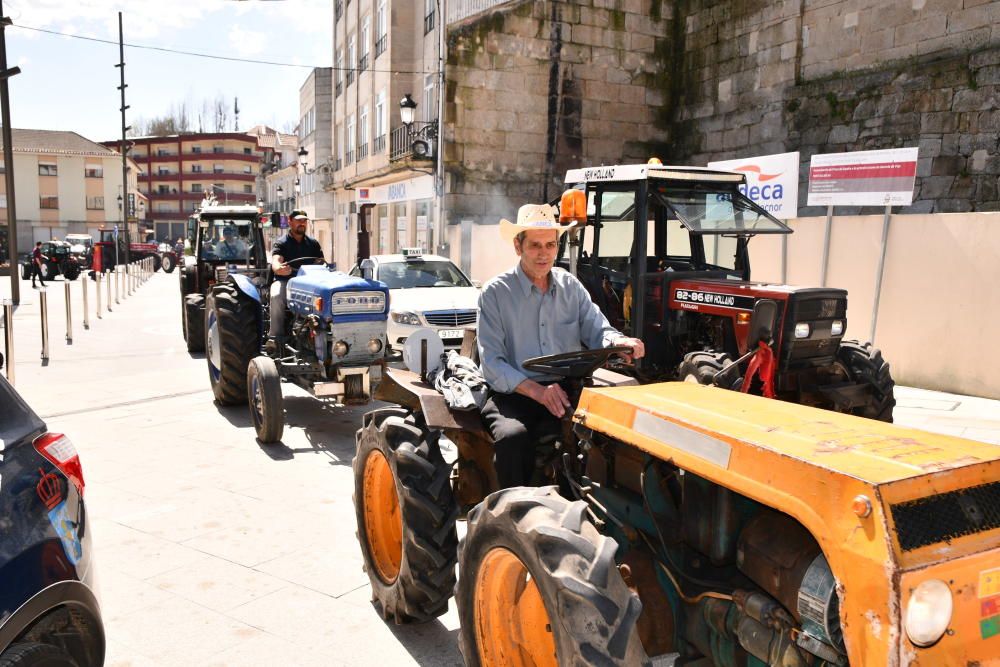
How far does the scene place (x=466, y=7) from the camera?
1911cm

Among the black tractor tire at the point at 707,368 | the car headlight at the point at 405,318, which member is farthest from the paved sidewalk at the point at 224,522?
the black tractor tire at the point at 707,368

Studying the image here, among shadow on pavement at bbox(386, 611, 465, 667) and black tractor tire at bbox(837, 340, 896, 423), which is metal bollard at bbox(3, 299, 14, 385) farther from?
black tractor tire at bbox(837, 340, 896, 423)

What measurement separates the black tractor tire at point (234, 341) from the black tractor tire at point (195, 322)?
373cm

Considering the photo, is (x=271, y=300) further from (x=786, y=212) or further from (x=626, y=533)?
(x=786, y=212)

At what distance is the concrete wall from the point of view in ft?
30.5

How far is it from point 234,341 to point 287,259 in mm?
1265

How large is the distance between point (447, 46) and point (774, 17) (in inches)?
277

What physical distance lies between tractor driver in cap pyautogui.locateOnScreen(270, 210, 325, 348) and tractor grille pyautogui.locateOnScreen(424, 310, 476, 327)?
5.12 feet

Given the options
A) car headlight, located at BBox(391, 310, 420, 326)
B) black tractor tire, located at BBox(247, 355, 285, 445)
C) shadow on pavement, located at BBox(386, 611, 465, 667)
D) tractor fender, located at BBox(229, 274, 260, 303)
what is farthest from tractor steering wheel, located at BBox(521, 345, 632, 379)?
car headlight, located at BBox(391, 310, 420, 326)

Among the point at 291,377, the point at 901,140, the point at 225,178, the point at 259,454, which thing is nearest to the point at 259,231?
the point at 291,377

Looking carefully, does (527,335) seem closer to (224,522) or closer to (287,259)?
(224,522)

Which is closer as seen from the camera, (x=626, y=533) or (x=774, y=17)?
(x=626, y=533)

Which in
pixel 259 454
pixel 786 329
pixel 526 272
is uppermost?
pixel 526 272

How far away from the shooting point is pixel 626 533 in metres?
2.82
